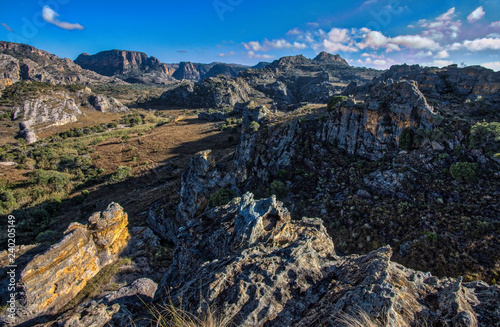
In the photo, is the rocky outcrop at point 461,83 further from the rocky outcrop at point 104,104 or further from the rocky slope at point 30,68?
the rocky slope at point 30,68

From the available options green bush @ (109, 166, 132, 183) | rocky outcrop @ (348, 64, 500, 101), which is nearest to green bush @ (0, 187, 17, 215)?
green bush @ (109, 166, 132, 183)

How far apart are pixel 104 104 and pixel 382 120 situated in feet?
272

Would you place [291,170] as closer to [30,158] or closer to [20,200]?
[20,200]

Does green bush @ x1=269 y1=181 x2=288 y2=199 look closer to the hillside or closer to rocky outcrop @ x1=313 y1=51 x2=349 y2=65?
the hillside

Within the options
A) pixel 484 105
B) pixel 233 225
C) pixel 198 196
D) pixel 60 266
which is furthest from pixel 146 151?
pixel 484 105

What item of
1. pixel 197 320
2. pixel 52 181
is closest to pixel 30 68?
pixel 52 181

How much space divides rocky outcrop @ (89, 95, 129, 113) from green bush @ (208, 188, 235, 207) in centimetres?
7367

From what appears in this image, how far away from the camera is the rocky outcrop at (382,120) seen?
13867 mm

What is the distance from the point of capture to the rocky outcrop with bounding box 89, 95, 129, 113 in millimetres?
70688

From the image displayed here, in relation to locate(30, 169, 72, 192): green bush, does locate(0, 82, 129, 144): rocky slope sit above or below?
above

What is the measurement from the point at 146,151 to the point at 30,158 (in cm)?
1627

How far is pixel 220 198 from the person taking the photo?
15.7m

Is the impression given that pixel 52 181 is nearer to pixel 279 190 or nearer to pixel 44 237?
pixel 44 237

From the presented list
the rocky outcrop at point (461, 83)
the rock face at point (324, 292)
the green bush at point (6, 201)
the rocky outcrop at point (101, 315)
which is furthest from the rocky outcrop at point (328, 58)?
the rocky outcrop at point (101, 315)
